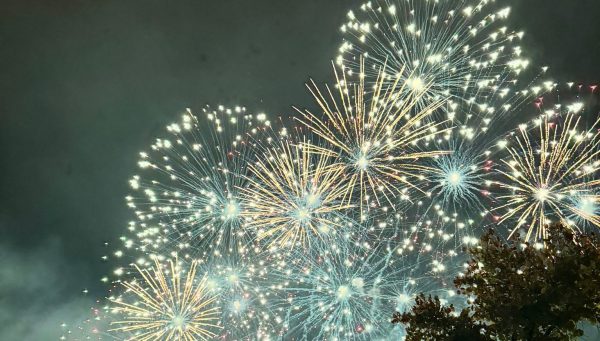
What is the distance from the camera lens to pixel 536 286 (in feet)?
42.9

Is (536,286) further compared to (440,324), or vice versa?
(440,324)

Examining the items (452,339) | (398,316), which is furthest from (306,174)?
(452,339)

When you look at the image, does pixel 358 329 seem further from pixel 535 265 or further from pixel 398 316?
pixel 535 265

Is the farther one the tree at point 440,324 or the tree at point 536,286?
the tree at point 440,324

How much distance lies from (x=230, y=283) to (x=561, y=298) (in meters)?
17.0

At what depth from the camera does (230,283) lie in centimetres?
2523

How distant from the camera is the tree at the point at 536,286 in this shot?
41.5 feet

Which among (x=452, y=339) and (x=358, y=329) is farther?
(x=358, y=329)

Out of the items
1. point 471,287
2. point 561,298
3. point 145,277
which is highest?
point 145,277

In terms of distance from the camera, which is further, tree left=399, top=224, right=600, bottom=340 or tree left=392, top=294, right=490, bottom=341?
tree left=392, top=294, right=490, bottom=341

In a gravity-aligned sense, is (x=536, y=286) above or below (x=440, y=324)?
above

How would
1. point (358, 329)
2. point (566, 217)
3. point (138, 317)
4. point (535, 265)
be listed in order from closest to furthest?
point (535, 265)
point (566, 217)
point (138, 317)
point (358, 329)

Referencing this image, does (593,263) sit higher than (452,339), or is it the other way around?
(593,263)

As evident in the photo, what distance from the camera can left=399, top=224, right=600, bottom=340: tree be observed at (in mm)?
12641
